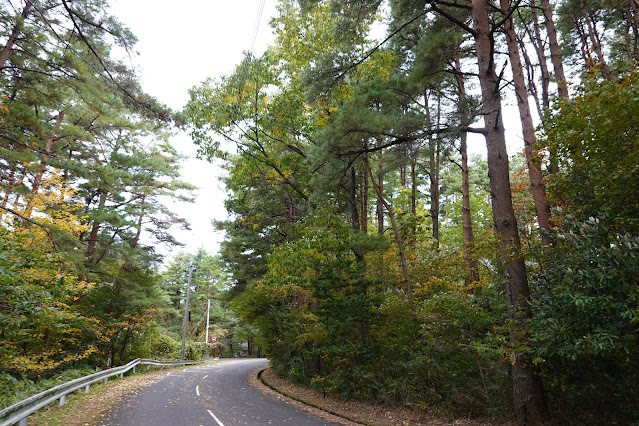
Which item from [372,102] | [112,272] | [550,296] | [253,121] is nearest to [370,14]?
[372,102]

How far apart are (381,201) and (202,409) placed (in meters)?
8.17

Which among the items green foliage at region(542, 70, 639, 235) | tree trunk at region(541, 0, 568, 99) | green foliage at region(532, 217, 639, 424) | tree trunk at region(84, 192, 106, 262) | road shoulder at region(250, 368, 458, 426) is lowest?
road shoulder at region(250, 368, 458, 426)

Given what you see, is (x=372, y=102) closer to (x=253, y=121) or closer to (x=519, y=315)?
(x=253, y=121)

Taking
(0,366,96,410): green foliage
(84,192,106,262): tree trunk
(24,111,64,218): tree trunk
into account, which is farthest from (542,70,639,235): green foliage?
(84,192,106,262): tree trunk

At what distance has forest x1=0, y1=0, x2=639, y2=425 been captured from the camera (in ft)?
17.0

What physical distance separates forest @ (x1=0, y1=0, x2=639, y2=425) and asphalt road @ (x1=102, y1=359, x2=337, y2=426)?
2.41m

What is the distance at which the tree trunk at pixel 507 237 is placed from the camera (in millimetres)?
5957

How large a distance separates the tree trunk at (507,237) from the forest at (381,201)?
38 millimetres

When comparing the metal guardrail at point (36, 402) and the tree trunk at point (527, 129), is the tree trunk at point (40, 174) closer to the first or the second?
the metal guardrail at point (36, 402)

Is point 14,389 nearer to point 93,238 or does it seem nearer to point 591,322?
point 93,238

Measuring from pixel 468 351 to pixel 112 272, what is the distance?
718 inches

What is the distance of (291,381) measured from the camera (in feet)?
50.1

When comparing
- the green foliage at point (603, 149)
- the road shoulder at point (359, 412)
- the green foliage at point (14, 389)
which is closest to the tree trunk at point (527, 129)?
the green foliage at point (603, 149)

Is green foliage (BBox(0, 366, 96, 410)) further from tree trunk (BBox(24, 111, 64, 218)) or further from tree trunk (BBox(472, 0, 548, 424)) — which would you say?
tree trunk (BBox(472, 0, 548, 424))
